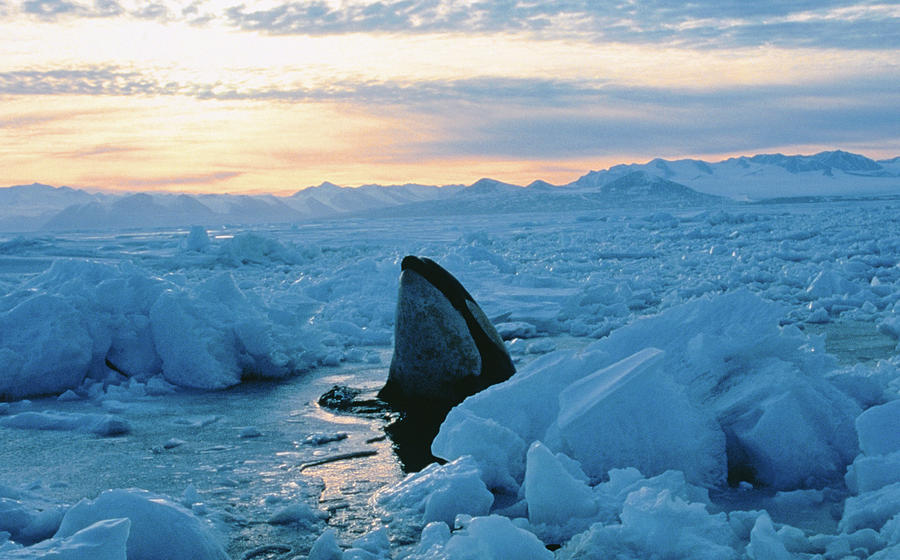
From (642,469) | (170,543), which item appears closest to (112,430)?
(170,543)

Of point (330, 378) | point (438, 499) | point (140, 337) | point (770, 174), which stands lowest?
point (330, 378)

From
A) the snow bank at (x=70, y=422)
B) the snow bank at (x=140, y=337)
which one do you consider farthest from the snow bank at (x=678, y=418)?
the snow bank at (x=140, y=337)

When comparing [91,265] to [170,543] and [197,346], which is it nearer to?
[197,346]

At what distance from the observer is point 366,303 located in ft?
30.1

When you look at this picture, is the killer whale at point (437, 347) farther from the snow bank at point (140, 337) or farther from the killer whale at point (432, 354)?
the snow bank at point (140, 337)

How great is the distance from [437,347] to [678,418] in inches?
77.1

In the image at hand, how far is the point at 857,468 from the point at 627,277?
891 cm

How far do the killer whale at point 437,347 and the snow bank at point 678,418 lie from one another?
1.17 metres

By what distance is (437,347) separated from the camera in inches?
200

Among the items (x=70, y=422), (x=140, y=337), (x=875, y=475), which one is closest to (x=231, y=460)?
(x=70, y=422)

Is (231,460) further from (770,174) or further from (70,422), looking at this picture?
(770,174)

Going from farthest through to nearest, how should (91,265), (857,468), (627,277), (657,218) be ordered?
1. (657,218)
2. (627,277)
3. (91,265)
4. (857,468)

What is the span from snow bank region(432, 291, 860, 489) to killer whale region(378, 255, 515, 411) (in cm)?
117

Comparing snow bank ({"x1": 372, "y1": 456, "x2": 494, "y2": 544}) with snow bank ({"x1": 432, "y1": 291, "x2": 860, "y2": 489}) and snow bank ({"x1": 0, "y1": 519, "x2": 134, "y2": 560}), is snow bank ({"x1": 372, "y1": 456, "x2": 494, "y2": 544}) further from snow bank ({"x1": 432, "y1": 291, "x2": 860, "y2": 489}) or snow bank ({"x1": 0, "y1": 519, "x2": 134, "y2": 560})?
snow bank ({"x1": 0, "y1": 519, "x2": 134, "y2": 560})
